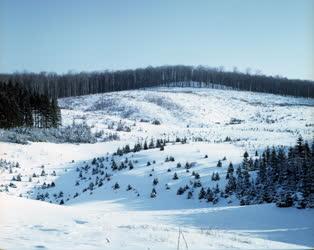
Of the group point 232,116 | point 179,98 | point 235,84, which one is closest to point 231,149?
point 232,116

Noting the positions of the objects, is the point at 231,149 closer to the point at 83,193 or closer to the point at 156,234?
the point at 83,193

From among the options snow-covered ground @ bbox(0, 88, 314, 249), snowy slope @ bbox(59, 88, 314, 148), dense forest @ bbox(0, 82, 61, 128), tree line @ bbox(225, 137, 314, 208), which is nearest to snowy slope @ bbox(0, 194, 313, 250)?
snow-covered ground @ bbox(0, 88, 314, 249)

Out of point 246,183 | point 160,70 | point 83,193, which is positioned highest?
point 160,70

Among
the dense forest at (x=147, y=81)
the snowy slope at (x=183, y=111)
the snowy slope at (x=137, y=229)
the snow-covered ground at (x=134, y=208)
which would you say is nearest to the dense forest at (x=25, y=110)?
→ the snowy slope at (x=183, y=111)

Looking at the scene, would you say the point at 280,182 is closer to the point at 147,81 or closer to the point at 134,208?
the point at 134,208

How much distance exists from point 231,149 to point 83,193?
1445cm

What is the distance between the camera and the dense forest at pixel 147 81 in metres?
136

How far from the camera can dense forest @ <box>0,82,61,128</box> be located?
55.6 metres

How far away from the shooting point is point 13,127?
180 ft

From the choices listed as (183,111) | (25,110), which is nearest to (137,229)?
(25,110)

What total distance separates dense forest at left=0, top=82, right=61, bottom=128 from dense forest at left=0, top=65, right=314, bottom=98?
6798 cm

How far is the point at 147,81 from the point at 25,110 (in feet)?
326

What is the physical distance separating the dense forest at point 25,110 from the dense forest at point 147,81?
68.0 metres

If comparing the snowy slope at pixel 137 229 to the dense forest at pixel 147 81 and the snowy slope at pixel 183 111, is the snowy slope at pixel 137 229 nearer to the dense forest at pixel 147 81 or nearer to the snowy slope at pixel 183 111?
the snowy slope at pixel 183 111
